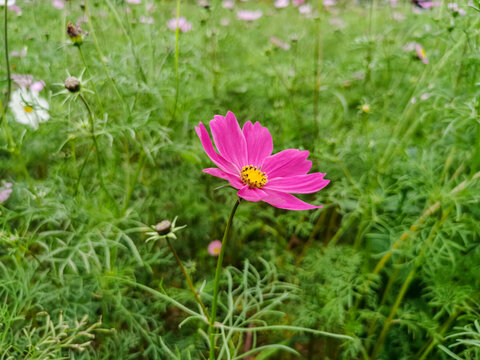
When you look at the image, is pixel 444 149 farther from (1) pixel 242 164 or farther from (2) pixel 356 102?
(1) pixel 242 164

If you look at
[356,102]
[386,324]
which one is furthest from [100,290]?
[356,102]

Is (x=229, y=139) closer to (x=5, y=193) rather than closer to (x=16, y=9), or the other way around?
(x=5, y=193)

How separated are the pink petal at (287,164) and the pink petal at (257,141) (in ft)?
0.07

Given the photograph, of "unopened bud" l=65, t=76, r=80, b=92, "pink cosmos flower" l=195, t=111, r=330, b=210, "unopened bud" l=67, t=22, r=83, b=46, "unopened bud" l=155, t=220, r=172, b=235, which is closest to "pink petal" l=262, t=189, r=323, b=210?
"pink cosmos flower" l=195, t=111, r=330, b=210

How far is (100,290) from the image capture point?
0.95 m

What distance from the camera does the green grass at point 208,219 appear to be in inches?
34.2

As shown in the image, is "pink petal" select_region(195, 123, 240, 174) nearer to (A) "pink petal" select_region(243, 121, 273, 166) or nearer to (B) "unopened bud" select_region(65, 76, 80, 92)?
(A) "pink petal" select_region(243, 121, 273, 166)

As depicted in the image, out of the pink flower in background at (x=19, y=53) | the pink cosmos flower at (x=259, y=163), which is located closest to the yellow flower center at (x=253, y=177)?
the pink cosmos flower at (x=259, y=163)

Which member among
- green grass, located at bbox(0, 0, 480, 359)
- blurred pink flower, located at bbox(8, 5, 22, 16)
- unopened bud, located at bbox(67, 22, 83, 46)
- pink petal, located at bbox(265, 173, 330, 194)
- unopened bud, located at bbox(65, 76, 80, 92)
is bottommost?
green grass, located at bbox(0, 0, 480, 359)

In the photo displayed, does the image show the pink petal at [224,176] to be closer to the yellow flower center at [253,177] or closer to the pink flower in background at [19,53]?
the yellow flower center at [253,177]

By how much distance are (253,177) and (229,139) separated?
0.24ft

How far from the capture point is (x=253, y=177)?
616mm

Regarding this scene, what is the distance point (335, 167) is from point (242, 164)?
626mm

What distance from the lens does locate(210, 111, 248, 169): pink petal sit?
1.97 feet
